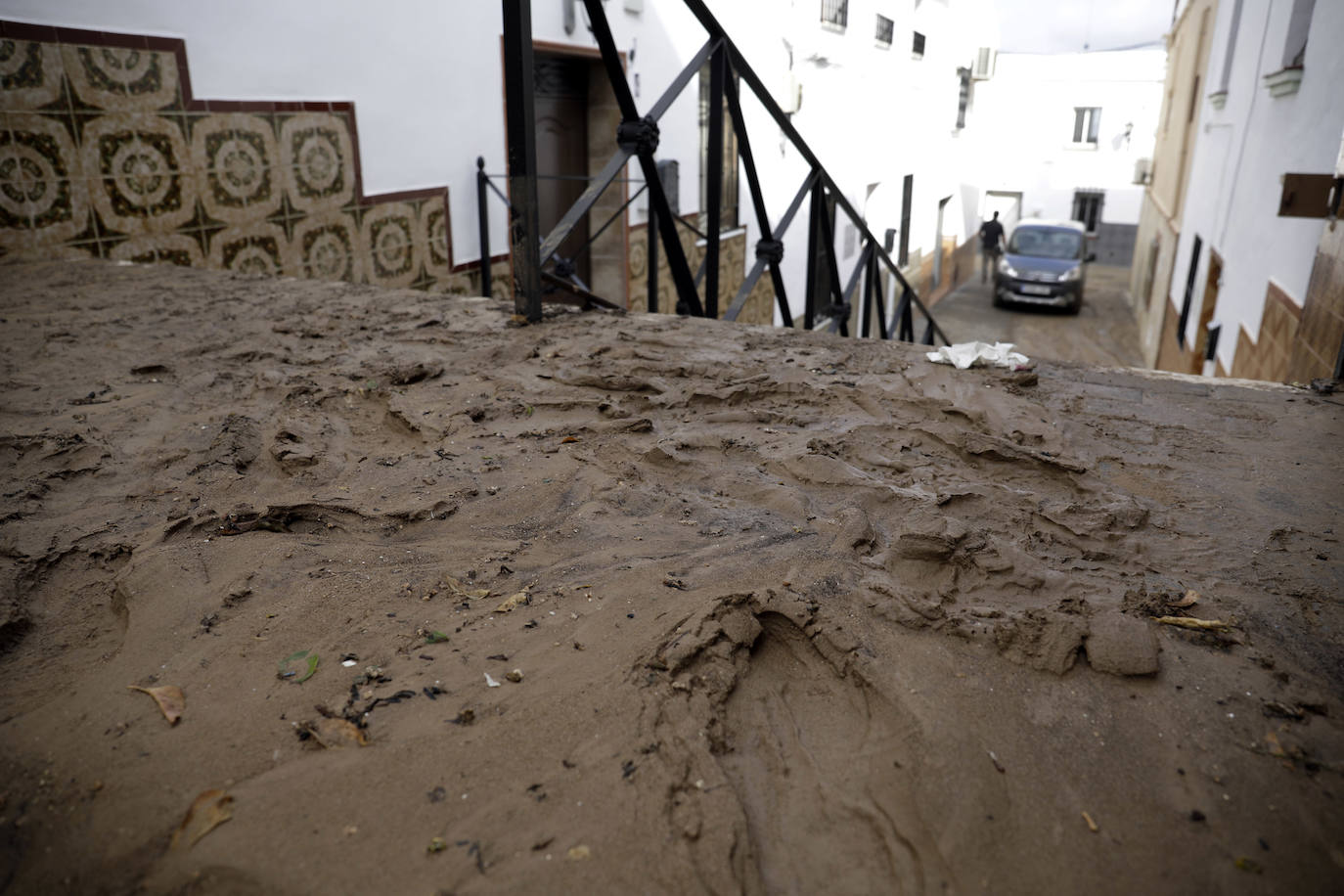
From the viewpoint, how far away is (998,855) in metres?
1.11

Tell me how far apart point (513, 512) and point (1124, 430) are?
1807mm

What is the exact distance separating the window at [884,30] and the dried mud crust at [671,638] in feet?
43.8

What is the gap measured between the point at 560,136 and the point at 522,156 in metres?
4.46

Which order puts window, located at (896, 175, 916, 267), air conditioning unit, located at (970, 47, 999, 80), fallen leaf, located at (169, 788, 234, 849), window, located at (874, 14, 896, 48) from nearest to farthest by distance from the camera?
fallen leaf, located at (169, 788, 234, 849), window, located at (874, 14, 896, 48), window, located at (896, 175, 916, 267), air conditioning unit, located at (970, 47, 999, 80)

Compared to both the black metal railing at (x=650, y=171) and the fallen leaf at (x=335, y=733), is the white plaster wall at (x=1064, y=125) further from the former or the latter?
the fallen leaf at (x=335, y=733)

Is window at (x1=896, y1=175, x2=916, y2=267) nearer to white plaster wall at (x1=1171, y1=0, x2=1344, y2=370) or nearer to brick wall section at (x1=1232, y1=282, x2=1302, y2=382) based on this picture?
white plaster wall at (x1=1171, y1=0, x2=1344, y2=370)

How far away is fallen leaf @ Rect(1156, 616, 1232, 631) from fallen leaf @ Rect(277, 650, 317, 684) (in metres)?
1.48

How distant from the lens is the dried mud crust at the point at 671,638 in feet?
3.62

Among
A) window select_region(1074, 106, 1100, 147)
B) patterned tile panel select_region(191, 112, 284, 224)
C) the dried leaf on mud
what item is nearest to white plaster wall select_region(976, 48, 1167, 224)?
window select_region(1074, 106, 1100, 147)

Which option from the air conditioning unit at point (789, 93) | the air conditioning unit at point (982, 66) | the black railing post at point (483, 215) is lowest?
the black railing post at point (483, 215)

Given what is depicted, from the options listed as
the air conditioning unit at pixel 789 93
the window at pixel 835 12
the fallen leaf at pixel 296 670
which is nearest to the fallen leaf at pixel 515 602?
the fallen leaf at pixel 296 670

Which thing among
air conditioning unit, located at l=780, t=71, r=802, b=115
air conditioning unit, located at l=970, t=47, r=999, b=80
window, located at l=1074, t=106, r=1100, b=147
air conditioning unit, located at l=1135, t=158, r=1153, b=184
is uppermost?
air conditioning unit, located at l=970, t=47, r=999, b=80

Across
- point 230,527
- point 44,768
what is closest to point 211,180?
point 230,527

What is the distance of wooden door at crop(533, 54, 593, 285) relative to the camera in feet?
24.0
